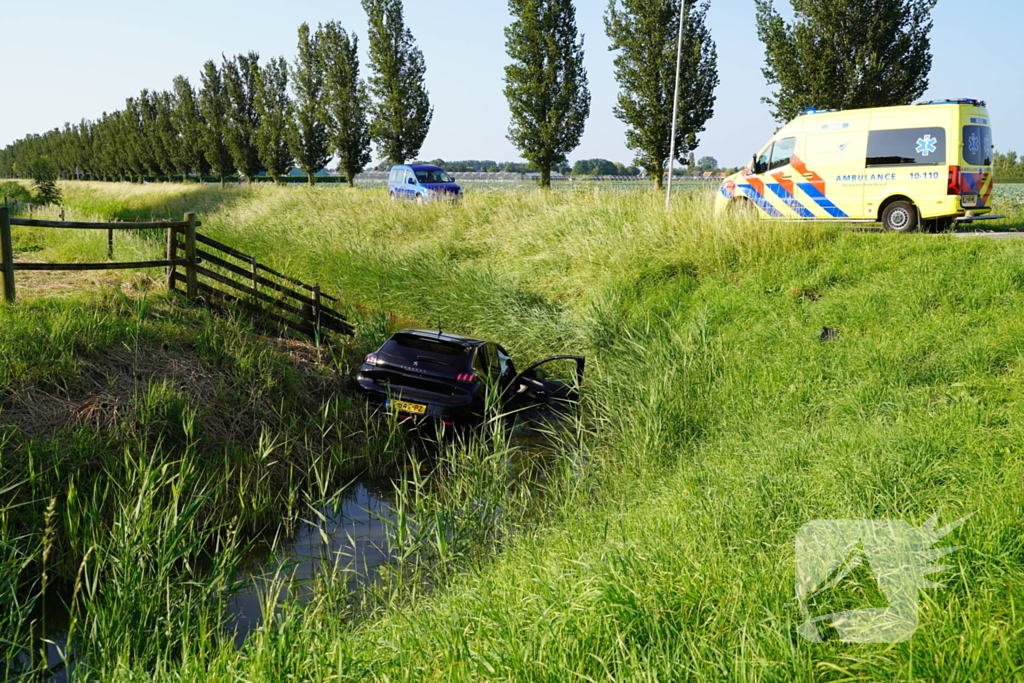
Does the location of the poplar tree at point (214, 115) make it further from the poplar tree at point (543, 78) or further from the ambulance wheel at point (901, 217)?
the ambulance wheel at point (901, 217)

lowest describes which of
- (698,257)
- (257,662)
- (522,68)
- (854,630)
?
(257,662)

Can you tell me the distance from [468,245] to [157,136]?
5843 cm

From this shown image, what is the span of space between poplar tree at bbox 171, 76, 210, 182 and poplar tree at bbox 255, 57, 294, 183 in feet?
34.9

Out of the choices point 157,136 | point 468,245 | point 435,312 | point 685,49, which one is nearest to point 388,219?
point 468,245

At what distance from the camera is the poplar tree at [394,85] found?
38.7 m

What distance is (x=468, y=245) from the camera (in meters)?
20.7

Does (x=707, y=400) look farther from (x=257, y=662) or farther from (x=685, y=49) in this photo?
(x=685, y=49)

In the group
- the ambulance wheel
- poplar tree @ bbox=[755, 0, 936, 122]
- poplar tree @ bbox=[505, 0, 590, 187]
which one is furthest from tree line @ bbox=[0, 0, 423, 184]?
the ambulance wheel

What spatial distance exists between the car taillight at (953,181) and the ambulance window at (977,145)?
13.9 inches

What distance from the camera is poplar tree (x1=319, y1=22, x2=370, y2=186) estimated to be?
4231 cm

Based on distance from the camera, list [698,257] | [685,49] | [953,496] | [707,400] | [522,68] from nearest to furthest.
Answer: [953,496]
[707,400]
[698,257]
[685,49]
[522,68]

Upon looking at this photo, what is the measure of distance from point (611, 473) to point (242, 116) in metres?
53.4

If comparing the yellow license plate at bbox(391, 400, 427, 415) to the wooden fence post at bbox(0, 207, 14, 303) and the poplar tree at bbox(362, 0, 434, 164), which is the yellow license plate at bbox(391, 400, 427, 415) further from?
the poplar tree at bbox(362, 0, 434, 164)

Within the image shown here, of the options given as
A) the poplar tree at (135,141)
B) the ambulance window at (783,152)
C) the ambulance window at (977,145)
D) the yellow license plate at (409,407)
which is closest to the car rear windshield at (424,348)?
the yellow license plate at (409,407)
